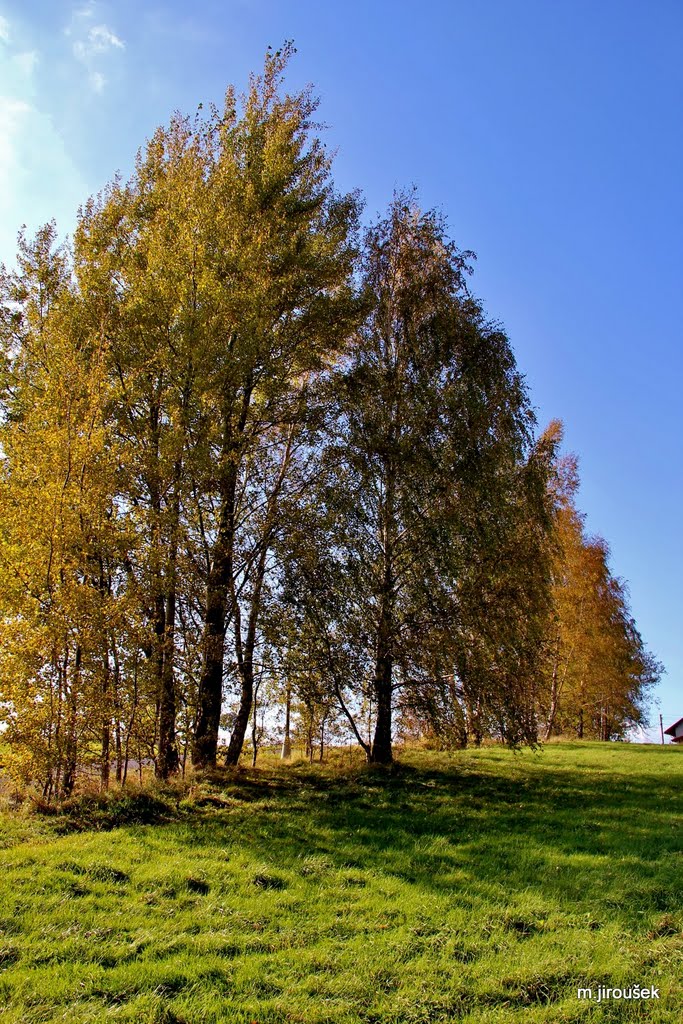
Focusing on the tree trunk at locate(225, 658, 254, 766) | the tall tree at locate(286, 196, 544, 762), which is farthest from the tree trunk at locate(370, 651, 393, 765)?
the tree trunk at locate(225, 658, 254, 766)

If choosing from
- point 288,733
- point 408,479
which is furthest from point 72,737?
point 408,479

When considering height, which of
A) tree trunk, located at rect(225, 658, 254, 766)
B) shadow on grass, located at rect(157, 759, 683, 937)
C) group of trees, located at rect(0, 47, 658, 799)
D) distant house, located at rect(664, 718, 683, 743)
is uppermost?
group of trees, located at rect(0, 47, 658, 799)

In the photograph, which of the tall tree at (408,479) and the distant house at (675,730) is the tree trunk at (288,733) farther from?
the distant house at (675,730)

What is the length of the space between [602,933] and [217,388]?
10.5 metres

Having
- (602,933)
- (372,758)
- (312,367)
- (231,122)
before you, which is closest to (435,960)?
(602,933)

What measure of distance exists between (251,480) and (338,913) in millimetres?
8893

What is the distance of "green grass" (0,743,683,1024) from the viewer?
16.3 ft

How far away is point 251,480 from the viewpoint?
1387 centimetres

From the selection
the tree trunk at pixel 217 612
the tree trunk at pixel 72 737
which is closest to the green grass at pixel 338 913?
the tree trunk at pixel 72 737

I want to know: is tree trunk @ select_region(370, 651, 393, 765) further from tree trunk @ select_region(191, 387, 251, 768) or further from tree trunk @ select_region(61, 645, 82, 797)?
tree trunk @ select_region(61, 645, 82, 797)

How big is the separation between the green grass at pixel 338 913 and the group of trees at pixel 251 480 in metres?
2.54

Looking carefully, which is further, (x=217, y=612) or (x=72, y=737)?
(x=217, y=612)

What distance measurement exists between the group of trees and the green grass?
2543 mm

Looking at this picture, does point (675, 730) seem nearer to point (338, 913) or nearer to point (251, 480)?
point (251, 480)
